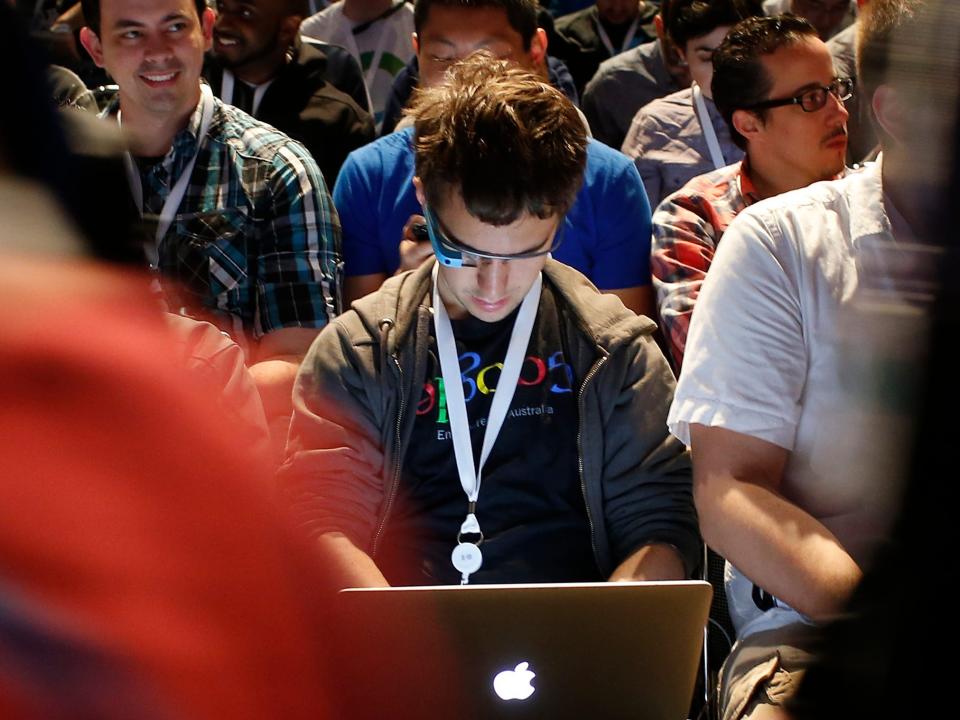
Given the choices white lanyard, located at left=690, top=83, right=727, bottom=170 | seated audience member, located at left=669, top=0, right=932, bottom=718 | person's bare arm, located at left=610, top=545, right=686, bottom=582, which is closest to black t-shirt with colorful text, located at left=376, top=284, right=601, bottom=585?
person's bare arm, located at left=610, top=545, right=686, bottom=582

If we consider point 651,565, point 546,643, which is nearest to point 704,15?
point 651,565

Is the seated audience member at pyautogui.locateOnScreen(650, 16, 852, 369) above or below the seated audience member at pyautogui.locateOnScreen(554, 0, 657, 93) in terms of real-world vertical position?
above

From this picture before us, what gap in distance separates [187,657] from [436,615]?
3.56ft

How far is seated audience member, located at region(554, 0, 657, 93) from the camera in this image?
6551mm

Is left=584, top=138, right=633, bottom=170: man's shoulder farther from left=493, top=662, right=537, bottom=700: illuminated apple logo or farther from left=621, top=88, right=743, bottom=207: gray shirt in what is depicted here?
left=493, top=662, right=537, bottom=700: illuminated apple logo

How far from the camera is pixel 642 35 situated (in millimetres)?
6672

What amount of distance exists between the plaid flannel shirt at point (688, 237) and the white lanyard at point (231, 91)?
1.72 metres

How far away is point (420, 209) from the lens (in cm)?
334

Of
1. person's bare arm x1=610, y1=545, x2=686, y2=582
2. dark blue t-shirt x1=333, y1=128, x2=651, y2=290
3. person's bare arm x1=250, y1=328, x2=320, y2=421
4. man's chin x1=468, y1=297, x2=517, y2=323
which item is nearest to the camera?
person's bare arm x1=610, y1=545, x2=686, y2=582

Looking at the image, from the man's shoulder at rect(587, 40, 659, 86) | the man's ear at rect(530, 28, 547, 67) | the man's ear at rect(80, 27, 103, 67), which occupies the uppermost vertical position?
the man's ear at rect(80, 27, 103, 67)

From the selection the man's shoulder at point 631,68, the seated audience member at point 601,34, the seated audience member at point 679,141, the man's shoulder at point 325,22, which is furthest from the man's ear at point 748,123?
the seated audience member at point 601,34

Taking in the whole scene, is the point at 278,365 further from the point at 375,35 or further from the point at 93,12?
the point at 375,35

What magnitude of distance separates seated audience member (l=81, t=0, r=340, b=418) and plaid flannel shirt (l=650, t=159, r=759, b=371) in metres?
0.88

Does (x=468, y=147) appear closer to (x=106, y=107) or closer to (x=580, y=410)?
(x=580, y=410)
